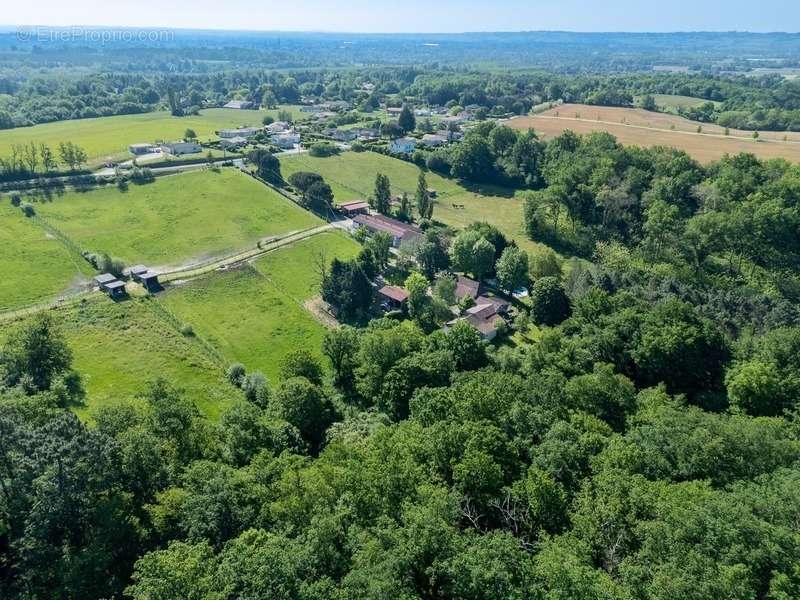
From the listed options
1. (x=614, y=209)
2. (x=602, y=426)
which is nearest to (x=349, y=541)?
(x=602, y=426)

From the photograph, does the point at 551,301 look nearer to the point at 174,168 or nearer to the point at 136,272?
the point at 136,272

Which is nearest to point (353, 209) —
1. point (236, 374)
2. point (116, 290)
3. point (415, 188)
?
point (415, 188)

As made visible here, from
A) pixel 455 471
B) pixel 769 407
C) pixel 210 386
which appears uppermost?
pixel 455 471

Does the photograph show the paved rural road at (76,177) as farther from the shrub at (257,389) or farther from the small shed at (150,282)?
the shrub at (257,389)

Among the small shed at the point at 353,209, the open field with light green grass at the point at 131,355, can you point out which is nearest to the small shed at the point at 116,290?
the open field with light green grass at the point at 131,355

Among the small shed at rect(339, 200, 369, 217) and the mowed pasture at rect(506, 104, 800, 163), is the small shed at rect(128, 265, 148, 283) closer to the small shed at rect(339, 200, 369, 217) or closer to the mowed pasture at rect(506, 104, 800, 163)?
the small shed at rect(339, 200, 369, 217)

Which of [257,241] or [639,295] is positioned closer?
[639,295]

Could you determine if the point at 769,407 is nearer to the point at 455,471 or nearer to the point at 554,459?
the point at 554,459
